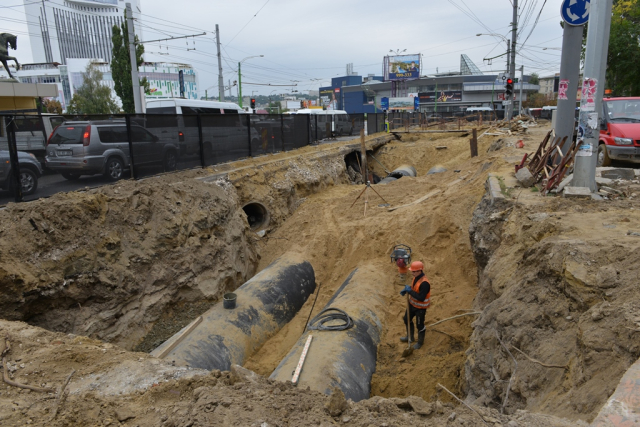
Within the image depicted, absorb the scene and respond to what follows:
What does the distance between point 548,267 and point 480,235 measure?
10.6ft

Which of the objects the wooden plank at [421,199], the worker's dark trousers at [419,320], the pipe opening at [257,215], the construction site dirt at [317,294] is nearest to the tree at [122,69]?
the construction site dirt at [317,294]

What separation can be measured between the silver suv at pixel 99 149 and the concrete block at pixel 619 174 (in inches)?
406

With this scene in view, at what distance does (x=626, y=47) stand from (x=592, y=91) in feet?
67.8

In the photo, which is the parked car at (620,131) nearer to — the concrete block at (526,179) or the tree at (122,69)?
the concrete block at (526,179)

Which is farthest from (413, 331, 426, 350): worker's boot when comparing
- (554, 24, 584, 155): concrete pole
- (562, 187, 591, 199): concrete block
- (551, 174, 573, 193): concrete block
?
(554, 24, 584, 155): concrete pole

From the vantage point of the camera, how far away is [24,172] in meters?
7.83

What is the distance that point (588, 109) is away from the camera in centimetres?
678

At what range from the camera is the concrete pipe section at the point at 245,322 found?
612 cm

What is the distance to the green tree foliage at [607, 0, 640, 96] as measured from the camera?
2217 centimetres

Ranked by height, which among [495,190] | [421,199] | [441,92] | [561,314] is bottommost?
[421,199]

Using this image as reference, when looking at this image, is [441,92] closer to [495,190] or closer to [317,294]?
[495,190]

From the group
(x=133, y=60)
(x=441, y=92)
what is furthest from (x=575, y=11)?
(x=441, y=92)

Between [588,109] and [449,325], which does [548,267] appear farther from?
[588,109]

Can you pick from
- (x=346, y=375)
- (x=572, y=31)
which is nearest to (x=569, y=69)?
(x=572, y=31)
